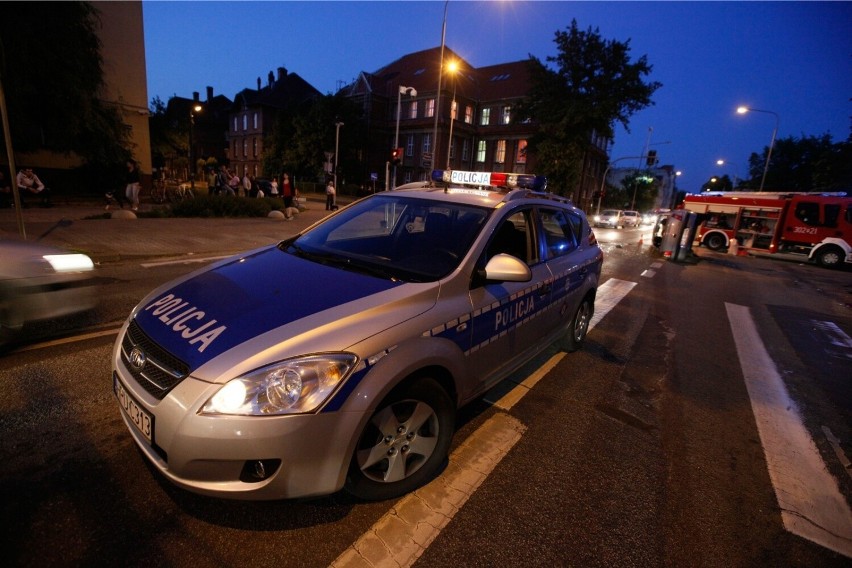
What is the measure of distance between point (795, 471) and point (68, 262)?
20.9ft

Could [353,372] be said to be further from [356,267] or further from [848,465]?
[848,465]

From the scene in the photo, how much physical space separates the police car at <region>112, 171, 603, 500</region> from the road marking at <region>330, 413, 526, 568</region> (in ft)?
0.40

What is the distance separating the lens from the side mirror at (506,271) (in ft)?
8.55

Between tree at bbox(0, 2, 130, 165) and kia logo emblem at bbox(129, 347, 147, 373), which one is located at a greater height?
tree at bbox(0, 2, 130, 165)

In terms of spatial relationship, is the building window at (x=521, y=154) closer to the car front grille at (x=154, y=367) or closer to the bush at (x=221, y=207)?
the bush at (x=221, y=207)

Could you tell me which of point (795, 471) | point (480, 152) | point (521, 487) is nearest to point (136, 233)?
point (521, 487)

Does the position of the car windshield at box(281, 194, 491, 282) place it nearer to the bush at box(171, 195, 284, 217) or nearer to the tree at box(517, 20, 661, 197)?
the bush at box(171, 195, 284, 217)

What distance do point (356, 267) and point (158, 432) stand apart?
136cm

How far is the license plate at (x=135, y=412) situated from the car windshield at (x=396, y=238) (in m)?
1.29

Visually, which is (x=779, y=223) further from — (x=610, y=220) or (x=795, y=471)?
(x=795, y=471)

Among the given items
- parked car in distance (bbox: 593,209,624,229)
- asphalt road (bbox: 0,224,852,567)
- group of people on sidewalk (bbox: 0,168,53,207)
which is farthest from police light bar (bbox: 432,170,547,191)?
parked car in distance (bbox: 593,209,624,229)

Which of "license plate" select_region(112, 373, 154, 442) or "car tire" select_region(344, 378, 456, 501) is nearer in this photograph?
"license plate" select_region(112, 373, 154, 442)

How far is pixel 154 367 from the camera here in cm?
198

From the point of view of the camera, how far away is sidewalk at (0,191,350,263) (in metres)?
8.43
